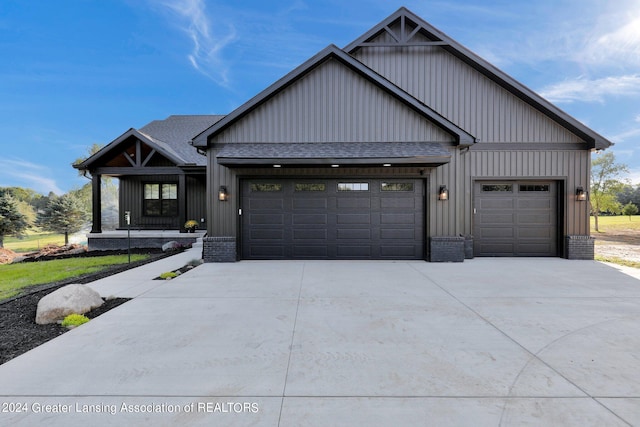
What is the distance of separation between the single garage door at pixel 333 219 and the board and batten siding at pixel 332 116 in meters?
1.33

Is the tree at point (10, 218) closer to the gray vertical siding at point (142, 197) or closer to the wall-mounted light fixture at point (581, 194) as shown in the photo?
the gray vertical siding at point (142, 197)

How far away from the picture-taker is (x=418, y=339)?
3416 millimetres

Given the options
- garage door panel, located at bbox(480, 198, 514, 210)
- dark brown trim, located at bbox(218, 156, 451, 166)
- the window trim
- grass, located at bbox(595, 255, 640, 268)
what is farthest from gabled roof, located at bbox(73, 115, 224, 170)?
grass, located at bbox(595, 255, 640, 268)

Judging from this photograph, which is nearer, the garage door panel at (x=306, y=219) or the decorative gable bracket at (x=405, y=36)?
the garage door panel at (x=306, y=219)

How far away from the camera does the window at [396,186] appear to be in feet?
28.2

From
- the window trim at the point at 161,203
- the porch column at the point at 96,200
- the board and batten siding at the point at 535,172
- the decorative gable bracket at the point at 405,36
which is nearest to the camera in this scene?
the board and batten siding at the point at 535,172

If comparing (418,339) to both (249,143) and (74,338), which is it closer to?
(74,338)

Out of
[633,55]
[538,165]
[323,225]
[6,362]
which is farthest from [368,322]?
[633,55]

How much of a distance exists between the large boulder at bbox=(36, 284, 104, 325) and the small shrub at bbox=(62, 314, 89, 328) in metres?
0.21

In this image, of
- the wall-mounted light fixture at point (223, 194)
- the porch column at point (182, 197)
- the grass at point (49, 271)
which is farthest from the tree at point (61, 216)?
A: the wall-mounted light fixture at point (223, 194)

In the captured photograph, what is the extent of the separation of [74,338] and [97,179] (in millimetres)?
10989

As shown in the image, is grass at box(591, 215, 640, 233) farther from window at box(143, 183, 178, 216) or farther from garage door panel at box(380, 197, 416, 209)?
window at box(143, 183, 178, 216)

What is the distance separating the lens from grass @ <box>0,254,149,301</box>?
637 centimetres

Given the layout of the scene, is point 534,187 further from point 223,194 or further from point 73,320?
point 73,320
